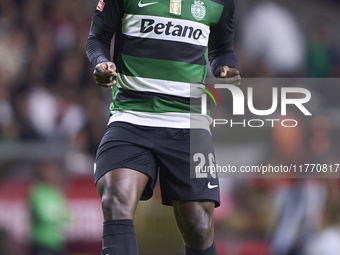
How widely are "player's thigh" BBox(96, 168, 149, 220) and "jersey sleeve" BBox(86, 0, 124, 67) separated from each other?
0.61 m

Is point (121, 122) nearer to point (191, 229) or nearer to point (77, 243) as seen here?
point (191, 229)

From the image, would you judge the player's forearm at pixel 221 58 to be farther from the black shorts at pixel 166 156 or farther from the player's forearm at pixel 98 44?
the player's forearm at pixel 98 44

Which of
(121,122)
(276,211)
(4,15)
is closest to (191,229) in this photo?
(121,122)

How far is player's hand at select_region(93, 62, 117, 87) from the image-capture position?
2717 millimetres

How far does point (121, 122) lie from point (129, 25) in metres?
0.53

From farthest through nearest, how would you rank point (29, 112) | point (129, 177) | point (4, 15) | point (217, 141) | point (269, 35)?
point (4, 15) → point (269, 35) → point (29, 112) → point (217, 141) → point (129, 177)

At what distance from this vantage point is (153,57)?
302 cm

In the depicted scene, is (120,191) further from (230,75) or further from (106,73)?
(230,75)

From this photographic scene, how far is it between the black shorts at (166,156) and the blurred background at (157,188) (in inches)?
82.7

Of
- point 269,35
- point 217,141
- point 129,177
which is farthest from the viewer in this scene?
point 269,35

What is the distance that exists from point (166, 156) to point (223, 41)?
0.88 m

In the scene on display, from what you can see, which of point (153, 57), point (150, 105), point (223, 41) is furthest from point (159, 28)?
point (223, 41)

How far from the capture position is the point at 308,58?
6.84 meters

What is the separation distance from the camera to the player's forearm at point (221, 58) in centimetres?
333
